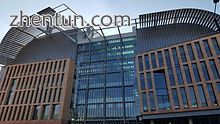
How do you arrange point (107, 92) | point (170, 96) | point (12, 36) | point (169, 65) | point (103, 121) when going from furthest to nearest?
point (12, 36), point (107, 92), point (103, 121), point (169, 65), point (170, 96)

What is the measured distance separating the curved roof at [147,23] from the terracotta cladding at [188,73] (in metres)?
9.43

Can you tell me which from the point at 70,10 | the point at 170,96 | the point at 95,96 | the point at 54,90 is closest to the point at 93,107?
the point at 95,96

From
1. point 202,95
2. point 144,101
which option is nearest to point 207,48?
point 202,95

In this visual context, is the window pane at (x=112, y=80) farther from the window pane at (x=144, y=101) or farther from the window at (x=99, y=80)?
the window pane at (x=144, y=101)

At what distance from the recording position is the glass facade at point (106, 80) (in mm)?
52156

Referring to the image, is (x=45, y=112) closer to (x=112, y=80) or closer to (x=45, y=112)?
(x=45, y=112)

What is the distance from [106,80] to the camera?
57.1 meters

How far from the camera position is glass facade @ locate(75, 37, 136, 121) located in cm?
5216

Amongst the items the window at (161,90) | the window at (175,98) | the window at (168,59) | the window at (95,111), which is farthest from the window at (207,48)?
the window at (95,111)

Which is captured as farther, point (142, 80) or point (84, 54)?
point (84, 54)

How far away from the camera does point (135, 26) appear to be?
2386 inches

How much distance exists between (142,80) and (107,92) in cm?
1258

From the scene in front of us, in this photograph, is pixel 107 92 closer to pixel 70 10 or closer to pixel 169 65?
pixel 169 65

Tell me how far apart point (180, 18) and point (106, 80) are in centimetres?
2593
